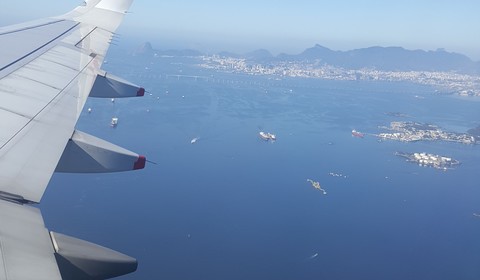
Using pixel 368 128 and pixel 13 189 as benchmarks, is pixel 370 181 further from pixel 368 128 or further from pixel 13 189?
pixel 13 189

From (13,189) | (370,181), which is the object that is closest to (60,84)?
(13,189)

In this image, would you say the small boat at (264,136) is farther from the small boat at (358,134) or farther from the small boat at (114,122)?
the small boat at (114,122)

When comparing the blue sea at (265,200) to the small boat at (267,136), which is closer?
the blue sea at (265,200)

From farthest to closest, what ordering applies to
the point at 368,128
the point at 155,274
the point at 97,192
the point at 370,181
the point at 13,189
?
1. the point at 368,128
2. the point at 370,181
3. the point at 97,192
4. the point at 155,274
5. the point at 13,189

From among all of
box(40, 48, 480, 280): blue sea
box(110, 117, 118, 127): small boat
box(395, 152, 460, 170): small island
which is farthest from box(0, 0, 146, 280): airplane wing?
box(395, 152, 460, 170): small island

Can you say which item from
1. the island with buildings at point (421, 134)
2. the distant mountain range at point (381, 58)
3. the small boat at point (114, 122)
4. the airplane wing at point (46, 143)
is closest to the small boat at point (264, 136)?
the small boat at point (114, 122)

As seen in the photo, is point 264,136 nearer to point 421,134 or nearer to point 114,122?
point 114,122

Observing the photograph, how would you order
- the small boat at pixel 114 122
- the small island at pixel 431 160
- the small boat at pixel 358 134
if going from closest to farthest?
the small boat at pixel 114 122 < the small island at pixel 431 160 < the small boat at pixel 358 134
